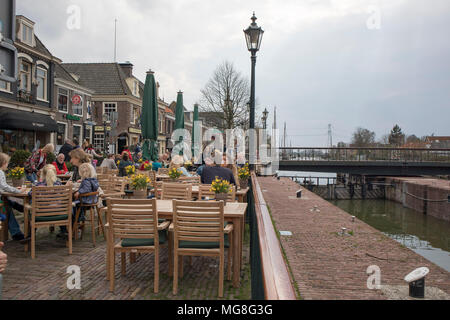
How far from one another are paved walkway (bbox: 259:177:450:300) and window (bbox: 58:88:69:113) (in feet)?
61.6

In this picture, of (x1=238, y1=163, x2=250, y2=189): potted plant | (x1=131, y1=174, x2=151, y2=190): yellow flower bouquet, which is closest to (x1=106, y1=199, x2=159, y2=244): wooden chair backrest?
(x1=131, y1=174, x2=151, y2=190): yellow flower bouquet

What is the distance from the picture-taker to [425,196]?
26.2 m

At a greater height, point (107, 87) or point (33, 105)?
point (107, 87)

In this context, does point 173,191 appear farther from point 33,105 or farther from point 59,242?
point 33,105

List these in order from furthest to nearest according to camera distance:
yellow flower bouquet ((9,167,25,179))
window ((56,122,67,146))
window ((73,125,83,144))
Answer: window ((73,125,83,144))
window ((56,122,67,146))
yellow flower bouquet ((9,167,25,179))

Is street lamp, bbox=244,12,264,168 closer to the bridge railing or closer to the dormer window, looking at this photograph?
the dormer window

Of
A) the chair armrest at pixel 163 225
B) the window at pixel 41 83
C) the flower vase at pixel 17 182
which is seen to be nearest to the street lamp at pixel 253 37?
the chair armrest at pixel 163 225

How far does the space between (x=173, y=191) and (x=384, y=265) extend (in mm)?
4074

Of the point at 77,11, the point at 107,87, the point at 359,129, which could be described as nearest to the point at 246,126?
the point at 107,87

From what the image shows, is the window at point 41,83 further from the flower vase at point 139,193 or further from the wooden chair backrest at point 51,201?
the flower vase at point 139,193

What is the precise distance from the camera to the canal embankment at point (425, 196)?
2291 cm

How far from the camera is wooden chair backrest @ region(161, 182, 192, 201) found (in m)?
5.72

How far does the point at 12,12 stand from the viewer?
159 cm

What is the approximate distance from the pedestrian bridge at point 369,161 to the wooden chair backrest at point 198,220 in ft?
91.5
